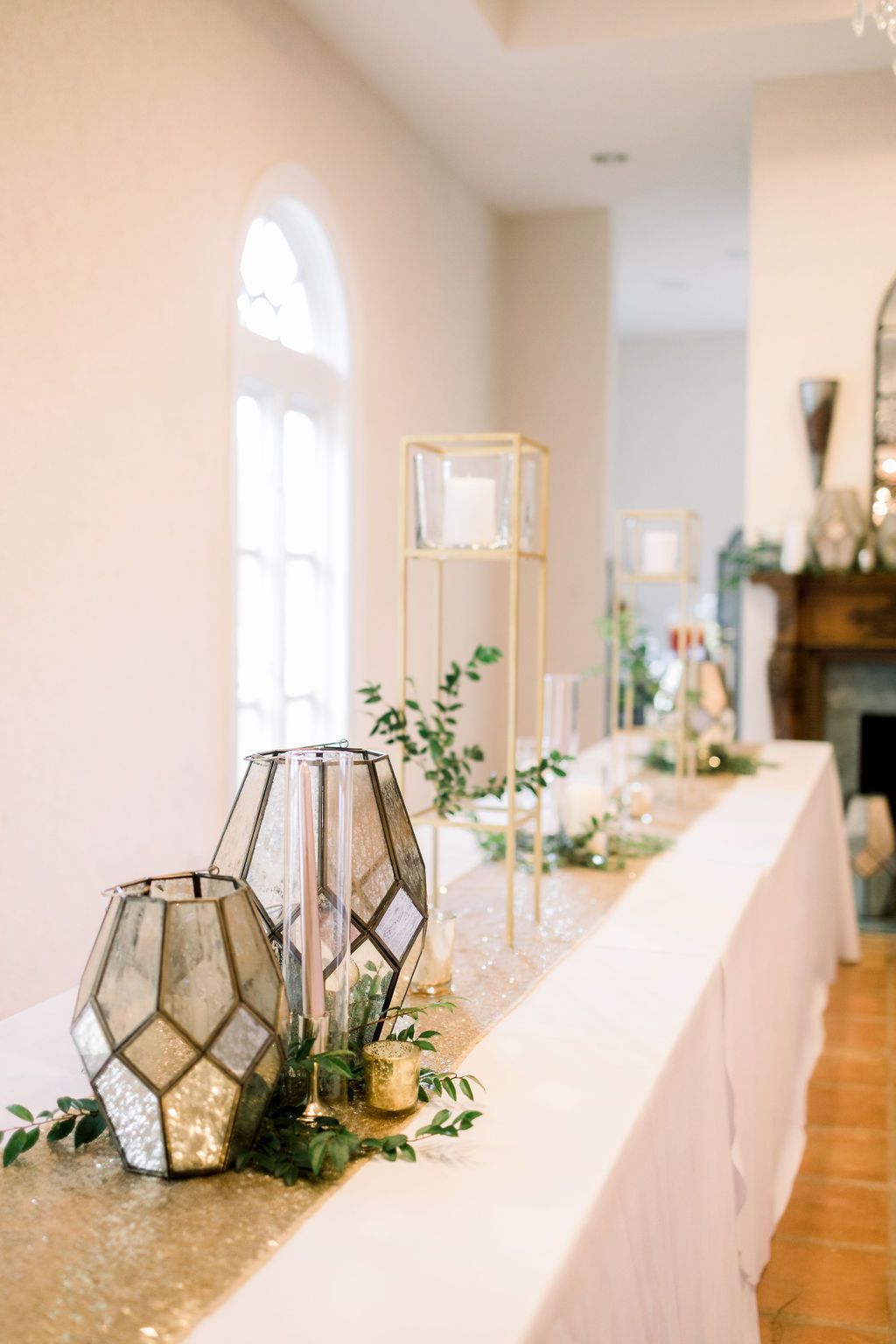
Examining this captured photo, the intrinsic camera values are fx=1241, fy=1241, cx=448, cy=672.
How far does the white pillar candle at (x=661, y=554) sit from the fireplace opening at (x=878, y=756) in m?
2.24


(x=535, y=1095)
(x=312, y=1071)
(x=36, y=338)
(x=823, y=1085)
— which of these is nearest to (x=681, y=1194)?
(x=535, y=1095)

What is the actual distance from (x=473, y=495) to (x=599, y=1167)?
95 centimetres

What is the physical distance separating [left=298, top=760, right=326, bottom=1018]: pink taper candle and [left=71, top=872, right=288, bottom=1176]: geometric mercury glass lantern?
0.07 meters

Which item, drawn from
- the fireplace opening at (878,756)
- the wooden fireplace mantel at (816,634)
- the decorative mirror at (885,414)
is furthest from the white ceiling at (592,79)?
the fireplace opening at (878,756)

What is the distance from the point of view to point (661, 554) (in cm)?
311

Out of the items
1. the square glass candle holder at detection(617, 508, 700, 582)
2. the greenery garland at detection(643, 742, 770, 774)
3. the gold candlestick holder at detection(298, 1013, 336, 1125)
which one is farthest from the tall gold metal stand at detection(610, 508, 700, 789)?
the gold candlestick holder at detection(298, 1013, 336, 1125)

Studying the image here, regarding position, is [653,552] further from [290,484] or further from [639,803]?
[290,484]

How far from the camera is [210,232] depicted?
12.1ft

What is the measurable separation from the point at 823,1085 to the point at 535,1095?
2092 millimetres

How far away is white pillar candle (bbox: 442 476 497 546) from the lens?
5.63 ft

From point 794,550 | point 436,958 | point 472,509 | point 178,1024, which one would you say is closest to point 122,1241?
point 178,1024

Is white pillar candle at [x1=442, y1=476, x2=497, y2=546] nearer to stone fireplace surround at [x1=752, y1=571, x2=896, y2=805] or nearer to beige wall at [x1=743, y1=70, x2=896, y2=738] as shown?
stone fireplace surround at [x1=752, y1=571, x2=896, y2=805]

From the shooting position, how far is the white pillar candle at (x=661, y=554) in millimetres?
3094

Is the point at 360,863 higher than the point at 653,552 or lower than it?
lower
